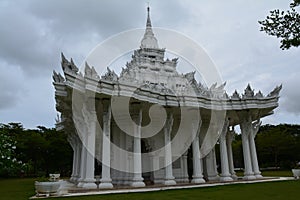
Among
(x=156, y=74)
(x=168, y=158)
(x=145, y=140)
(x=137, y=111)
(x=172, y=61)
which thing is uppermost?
(x=172, y=61)

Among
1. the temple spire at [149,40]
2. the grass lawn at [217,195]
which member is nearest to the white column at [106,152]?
the grass lawn at [217,195]

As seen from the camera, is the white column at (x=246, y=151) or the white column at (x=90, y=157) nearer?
the white column at (x=90, y=157)

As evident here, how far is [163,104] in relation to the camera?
1758 cm

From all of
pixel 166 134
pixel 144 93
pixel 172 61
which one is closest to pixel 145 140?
pixel 166 134

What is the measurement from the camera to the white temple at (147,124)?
15070 mm

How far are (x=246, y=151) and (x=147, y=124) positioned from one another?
7641mm

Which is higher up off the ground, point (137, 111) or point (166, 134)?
point (137, 111)

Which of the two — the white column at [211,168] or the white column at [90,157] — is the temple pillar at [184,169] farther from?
the white column at [90,157]

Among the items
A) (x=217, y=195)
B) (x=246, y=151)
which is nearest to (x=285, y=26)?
(x=217, y=195)

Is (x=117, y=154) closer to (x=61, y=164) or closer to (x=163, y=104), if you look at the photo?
(x=163, y=104)

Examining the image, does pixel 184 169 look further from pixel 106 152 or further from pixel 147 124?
pixel 106 152

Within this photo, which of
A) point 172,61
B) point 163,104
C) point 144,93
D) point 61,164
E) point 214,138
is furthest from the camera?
point 61,164

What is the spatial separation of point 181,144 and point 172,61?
15.6 m

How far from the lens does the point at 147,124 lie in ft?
66.2
